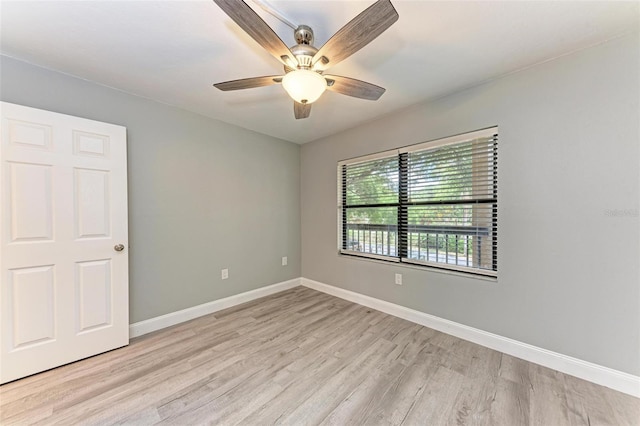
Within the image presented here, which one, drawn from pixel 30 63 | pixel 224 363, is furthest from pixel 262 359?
pixel 30 63

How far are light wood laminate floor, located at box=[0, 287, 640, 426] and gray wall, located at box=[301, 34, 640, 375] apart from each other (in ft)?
1.12

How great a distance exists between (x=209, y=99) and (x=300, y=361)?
2648mm

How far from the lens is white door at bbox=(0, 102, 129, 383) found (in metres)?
1.76

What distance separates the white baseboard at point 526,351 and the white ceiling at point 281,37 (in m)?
2.30

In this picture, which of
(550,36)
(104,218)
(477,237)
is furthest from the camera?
(477,237)

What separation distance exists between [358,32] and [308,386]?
2.20 m

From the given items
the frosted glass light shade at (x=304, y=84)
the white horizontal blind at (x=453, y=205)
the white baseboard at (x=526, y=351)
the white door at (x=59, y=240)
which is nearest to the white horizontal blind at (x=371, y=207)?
the white horizontal blind at (x=453, y=205)

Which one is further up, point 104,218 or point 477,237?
point 104,218

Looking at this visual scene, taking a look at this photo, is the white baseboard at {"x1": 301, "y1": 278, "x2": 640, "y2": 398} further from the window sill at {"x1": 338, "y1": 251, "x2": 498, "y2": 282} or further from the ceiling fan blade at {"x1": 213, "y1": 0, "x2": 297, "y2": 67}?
the ceiling fan blade at {"x1": 213, "y1": 0, "x2": 297, "y2": 67}

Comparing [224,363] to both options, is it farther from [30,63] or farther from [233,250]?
[30,63]

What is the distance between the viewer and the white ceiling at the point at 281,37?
4.62 ft

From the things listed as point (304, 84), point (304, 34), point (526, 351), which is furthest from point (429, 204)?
point (304, 34)

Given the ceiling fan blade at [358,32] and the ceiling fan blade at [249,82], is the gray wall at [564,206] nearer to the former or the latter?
the ceiling fan blade at [358,32]

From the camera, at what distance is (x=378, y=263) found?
3.03 m
